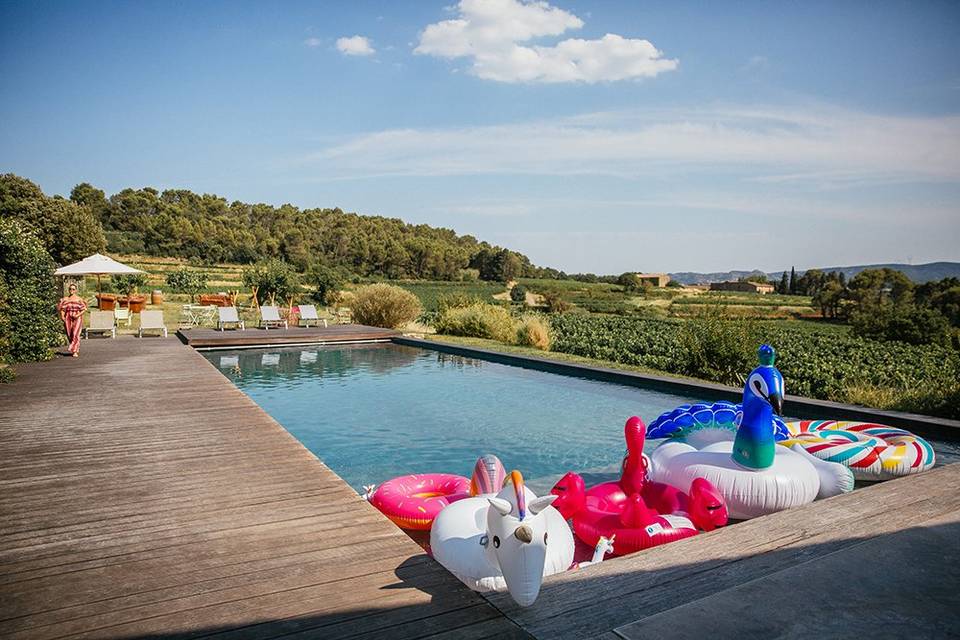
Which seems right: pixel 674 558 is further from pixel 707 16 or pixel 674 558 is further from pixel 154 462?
Answer: pixel 707 16

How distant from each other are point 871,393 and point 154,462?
7158 mm

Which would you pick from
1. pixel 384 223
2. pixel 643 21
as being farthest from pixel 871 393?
pixel 384 223

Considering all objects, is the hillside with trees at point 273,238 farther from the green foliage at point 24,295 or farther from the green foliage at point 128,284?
the green foliage at point 24,295

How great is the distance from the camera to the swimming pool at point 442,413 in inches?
231

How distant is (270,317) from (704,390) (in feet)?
35.1

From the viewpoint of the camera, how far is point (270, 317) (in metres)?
14.9

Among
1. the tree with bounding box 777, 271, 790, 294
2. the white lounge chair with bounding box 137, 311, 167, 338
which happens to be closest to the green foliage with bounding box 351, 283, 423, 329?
the white lounge chair with bounding box 137, 311, 167, 338

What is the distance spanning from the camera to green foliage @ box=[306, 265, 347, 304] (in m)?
21.4

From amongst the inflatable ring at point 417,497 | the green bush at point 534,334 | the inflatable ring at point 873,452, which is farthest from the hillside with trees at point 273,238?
the inflatable ring at point 873,452

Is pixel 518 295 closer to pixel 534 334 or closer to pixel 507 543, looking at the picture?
pixel 534 334

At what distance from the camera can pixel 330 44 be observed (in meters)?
11.4

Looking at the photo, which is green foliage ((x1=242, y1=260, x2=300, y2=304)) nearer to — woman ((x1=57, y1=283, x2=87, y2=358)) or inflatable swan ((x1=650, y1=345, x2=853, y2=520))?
woman ((x1=57, y1=283, x2=87, y2=358))

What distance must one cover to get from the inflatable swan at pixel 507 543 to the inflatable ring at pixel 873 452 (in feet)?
8.96

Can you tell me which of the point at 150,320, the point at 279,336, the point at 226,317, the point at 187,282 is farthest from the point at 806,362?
the point at 187,282
